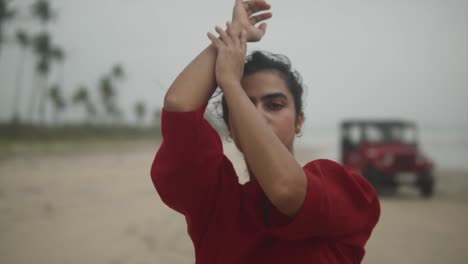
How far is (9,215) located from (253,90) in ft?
19.0

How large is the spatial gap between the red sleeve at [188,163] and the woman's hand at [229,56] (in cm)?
13

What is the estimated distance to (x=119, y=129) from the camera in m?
59.8

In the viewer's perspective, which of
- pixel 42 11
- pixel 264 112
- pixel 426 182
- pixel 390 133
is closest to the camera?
pixel 264 112

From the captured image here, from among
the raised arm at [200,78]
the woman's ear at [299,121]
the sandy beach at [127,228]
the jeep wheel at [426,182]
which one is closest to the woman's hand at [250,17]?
the raised arm at [200,78]

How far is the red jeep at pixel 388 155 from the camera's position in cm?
764

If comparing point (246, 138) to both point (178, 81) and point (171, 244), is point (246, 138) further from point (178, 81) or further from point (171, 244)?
point (171, 244)

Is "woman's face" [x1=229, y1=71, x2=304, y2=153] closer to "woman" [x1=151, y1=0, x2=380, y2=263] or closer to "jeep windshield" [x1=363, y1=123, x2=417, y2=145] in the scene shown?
"woman" [x1=151, y1=0, x2=380, y2=263]

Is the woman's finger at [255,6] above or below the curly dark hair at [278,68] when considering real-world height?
above

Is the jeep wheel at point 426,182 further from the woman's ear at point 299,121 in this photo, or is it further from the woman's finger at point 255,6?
the woman's finger at point 255,6

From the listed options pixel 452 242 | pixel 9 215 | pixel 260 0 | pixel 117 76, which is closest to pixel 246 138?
pixel 260 0

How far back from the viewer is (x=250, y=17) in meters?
1.43

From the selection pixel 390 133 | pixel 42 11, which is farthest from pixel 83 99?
pixel 390 133

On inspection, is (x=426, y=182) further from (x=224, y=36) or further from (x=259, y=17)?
(x=224, y=36)

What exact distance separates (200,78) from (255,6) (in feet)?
1.56
